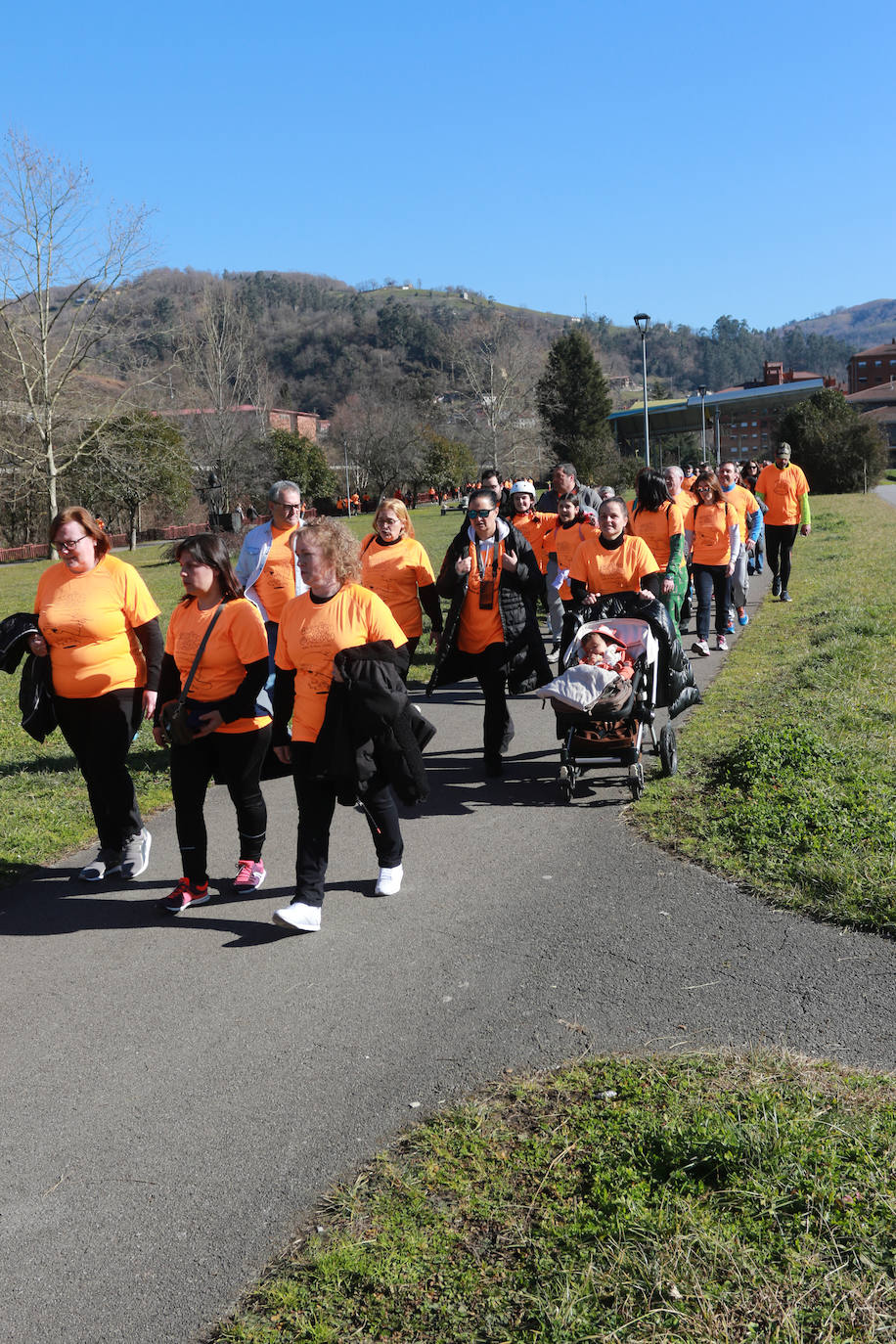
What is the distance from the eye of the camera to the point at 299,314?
161 metres

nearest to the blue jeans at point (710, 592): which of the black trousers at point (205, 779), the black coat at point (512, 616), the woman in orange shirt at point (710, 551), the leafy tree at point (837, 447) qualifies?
the woman in orange shirt at point (710, 551)

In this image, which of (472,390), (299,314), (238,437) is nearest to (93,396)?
(238,437)

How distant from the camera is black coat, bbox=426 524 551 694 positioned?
7.77 meters

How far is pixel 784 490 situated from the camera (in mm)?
14172

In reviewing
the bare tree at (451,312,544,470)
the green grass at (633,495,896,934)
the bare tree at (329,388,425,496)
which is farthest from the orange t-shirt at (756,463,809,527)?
the bare tree at (329,388,425,496)

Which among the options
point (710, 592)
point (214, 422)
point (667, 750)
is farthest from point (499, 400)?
point (667, 750)

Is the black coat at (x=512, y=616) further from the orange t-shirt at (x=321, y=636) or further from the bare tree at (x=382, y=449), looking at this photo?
the bare tree at (x=382, y=449)

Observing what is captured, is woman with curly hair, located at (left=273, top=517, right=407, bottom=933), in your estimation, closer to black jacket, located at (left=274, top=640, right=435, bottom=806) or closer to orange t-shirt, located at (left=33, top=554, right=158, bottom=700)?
black jacket, located at (left=274, top=640, right=435, bottom=806)

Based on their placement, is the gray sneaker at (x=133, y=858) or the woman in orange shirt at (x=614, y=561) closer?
the gray sneaker at (x=133, y=858)

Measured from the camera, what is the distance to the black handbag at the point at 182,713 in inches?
219

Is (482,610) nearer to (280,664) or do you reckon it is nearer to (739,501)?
(280,664)

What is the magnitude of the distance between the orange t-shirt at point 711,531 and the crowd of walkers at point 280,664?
13.8 ft

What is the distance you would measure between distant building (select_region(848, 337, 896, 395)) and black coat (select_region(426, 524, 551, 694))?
163 meters

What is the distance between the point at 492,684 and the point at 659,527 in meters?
3.61
